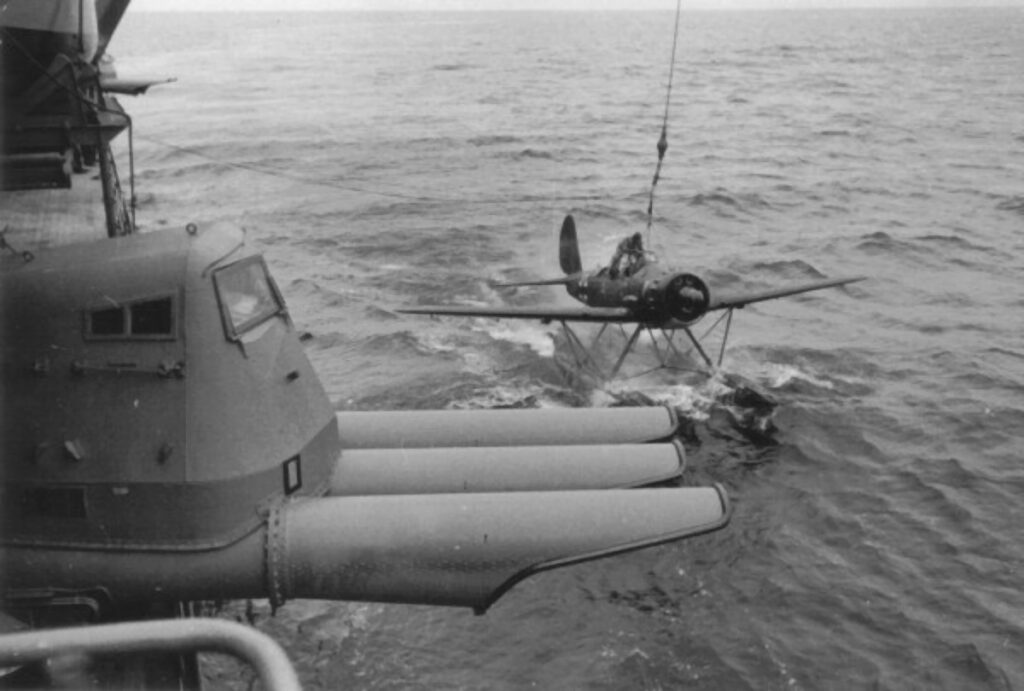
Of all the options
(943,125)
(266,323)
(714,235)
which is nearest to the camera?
(266,323)

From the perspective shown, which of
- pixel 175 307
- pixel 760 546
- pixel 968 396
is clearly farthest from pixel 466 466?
pixel 968 396

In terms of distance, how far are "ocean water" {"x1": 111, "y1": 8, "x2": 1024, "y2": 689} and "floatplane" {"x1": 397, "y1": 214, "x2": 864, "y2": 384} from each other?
1.37 m

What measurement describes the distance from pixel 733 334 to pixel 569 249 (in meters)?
6.33

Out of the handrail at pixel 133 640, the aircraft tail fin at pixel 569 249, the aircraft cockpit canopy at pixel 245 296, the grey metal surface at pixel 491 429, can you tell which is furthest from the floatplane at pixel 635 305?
the handrail at pixel 133 640

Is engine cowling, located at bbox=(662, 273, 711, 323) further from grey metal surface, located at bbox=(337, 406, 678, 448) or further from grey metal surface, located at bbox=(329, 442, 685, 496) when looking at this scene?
grey metal surface, located at bbox=(329, 442, 685, 496)

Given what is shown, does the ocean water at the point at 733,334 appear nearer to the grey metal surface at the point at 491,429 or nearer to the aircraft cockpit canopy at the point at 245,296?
the grey metal surface at the point at 491,429

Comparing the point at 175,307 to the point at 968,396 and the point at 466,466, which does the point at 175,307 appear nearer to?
the point at 466,466

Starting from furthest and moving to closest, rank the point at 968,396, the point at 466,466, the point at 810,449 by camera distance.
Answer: the point at 968,396 < the point at 810,449 < the point at 466,466

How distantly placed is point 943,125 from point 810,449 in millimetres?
60087

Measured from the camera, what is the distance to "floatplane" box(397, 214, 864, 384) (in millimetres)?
23031

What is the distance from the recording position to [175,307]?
34.5ft

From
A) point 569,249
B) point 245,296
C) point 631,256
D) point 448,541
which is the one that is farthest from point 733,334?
point 245,296

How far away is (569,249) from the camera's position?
96.1 ft

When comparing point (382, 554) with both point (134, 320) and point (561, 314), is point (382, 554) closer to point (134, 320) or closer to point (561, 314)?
point (134, 320)
